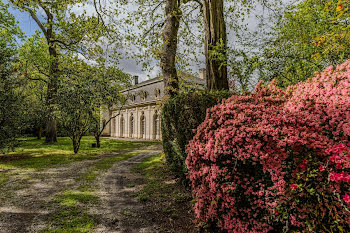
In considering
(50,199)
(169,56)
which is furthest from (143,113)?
(50,199)

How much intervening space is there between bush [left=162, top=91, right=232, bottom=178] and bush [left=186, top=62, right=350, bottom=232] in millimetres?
1350

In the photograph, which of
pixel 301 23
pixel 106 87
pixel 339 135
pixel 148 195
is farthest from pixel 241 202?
pixel 106 87

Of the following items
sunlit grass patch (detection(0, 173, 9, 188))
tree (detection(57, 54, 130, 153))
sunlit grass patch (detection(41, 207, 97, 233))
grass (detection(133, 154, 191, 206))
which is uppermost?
tree (detection(57, 54, 130, 153))

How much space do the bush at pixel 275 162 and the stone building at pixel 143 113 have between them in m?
24.6

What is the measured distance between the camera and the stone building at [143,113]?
3184 centimetres

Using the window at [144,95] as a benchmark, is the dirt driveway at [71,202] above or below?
below

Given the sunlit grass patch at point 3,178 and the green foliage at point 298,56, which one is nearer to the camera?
the sunlit grass patch at point 3,178

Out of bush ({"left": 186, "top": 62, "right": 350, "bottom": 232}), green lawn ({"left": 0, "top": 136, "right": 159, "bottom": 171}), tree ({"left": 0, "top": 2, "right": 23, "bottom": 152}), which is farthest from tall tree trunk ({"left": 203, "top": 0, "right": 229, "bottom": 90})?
tree ({"left": 0, "top": 2, "right": 23, "bottom": 152})

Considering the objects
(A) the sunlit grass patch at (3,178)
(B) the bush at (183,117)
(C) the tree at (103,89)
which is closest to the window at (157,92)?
(C) the tree at (103,89)

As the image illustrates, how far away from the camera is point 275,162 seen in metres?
2.64

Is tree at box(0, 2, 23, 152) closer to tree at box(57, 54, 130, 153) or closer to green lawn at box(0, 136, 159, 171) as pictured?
green lawn at box(0, 136, 159, 171)

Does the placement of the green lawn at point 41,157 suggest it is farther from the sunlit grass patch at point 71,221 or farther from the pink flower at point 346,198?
the pink flower at point 346,198

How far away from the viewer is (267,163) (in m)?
2.71

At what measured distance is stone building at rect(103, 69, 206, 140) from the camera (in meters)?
31.8
